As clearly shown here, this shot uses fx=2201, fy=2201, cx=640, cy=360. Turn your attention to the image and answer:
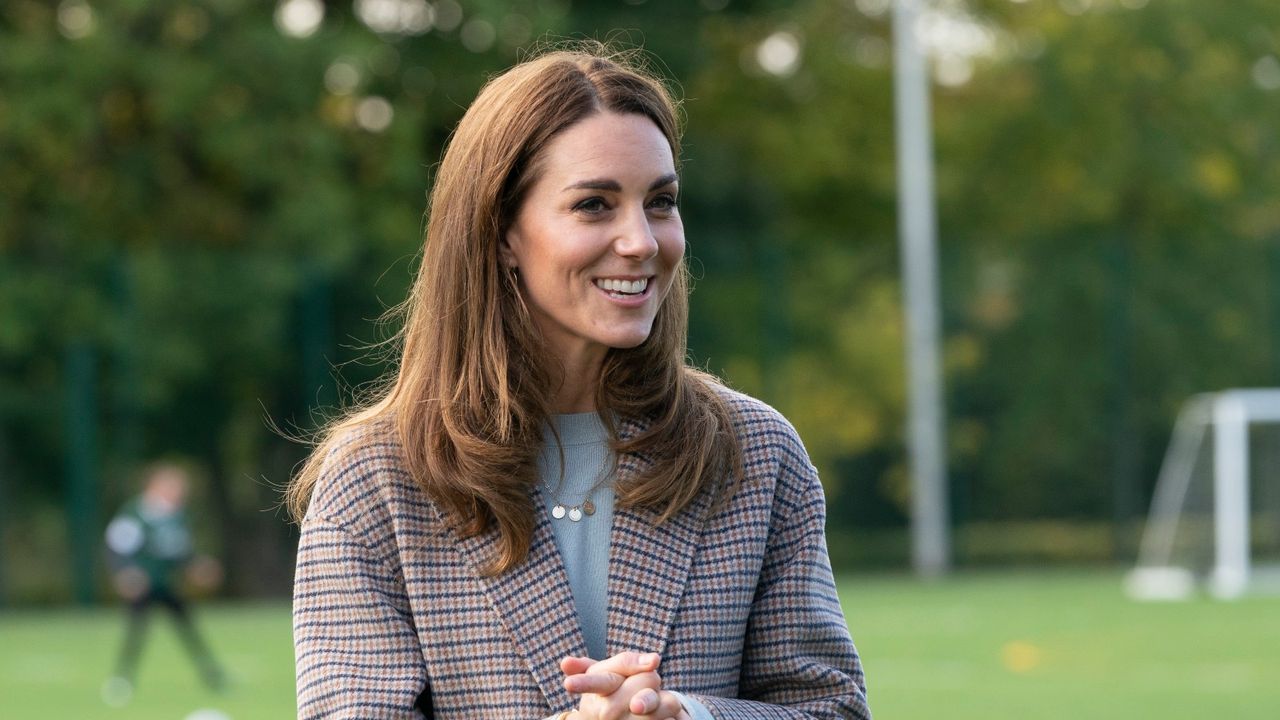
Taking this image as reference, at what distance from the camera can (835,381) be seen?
2645cm

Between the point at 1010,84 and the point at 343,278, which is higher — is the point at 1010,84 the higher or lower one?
the higher one

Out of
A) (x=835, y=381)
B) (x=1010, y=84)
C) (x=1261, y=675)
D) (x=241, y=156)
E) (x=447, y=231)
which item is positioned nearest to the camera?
(x=447, y=231)

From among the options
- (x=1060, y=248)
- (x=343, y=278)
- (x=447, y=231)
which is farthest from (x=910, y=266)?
(x=447, y=231)

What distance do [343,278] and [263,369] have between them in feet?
4.36

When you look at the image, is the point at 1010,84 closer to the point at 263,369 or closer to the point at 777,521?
the point at 263,369

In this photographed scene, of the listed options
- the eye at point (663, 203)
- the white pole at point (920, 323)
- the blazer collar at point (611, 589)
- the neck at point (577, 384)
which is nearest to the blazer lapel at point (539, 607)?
the blazer collar at point (611, 589)

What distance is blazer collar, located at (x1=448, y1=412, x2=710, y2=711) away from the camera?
9.11 feet

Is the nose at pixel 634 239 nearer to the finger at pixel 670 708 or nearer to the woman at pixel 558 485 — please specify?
the woman at pixel 558 485

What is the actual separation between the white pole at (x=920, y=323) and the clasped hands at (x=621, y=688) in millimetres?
21207

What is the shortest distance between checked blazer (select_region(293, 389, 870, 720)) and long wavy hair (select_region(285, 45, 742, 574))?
0.10 ft

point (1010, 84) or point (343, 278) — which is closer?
point (343, 278)

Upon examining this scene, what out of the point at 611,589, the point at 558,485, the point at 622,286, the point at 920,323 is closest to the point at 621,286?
the point at 622,286

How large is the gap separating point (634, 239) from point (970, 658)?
1229cm

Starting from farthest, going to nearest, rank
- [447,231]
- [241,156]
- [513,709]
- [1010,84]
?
[1010,84]
[241,156]
[447,231]
[513,709]
